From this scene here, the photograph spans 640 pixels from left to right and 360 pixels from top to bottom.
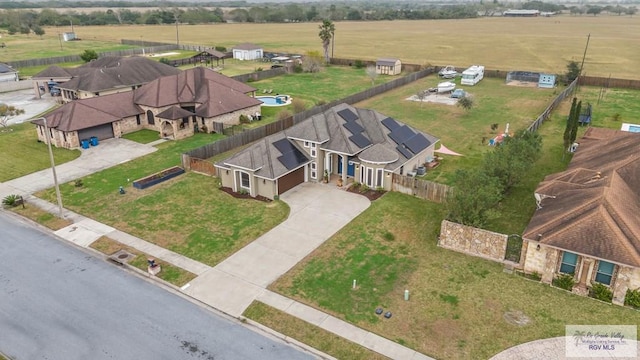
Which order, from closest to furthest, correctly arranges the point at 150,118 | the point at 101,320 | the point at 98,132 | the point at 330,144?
the point at 101,320 → the point at 330,144 → the point at 98,132 → the point at 150,118

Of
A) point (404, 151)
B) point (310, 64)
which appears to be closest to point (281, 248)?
point (404, 151)

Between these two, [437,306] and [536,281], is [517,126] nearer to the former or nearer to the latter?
[536,281]

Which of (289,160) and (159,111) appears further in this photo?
(159,111)

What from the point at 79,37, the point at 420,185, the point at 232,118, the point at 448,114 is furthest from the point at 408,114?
the point at 79,37

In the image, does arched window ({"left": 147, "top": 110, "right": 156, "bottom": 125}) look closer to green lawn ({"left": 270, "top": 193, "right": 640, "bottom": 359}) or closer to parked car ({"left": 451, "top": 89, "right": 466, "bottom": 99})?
green lawn ({"left": 270, "top": 193, "right": 640, "bottom": 359})

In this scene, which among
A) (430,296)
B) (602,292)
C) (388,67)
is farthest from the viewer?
(388,67)

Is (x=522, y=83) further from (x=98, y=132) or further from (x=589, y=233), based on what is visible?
(x=98, y=132)

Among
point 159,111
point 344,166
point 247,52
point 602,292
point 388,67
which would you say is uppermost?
point 247,52

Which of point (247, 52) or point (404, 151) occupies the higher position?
point (247, 52)
